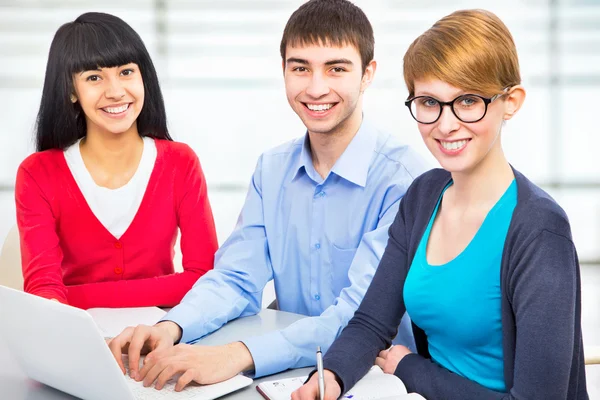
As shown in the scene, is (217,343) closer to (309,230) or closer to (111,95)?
(309,230)

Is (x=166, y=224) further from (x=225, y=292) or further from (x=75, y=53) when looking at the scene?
(x=75, y=53)

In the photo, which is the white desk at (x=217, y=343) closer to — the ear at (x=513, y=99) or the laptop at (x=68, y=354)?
the laptop at (x=68, y=354)

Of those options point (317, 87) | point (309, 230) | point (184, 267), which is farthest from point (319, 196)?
point (184, 267)

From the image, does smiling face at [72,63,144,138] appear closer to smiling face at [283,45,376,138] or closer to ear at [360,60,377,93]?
smiling face at [283,45,376,138]

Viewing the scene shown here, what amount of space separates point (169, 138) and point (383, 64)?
2981mm

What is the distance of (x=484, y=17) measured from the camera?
4.32ft

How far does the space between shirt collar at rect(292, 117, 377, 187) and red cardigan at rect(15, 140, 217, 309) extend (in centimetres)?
33

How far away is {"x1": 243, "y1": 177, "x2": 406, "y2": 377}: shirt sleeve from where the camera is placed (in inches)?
60.2

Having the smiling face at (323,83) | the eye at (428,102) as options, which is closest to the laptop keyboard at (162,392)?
the eye at (428,102)

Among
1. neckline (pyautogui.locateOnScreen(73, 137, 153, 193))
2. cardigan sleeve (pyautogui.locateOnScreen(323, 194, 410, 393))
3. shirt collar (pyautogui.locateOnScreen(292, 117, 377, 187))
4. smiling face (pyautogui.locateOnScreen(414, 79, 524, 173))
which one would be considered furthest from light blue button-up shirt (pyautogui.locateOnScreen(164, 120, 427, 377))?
smiling face (pyautogui.locateOnScreen(414, 79, 524, 173))

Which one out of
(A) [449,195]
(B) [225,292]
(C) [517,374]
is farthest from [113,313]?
(C) [517,374]

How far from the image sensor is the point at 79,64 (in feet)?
6.79

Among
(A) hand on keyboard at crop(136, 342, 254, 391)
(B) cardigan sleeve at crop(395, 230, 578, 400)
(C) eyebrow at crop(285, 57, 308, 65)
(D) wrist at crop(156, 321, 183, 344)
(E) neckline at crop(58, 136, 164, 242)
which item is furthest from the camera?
(E) neckline at crop(58, 136, 164, 242)

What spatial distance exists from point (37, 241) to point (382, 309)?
99cm
